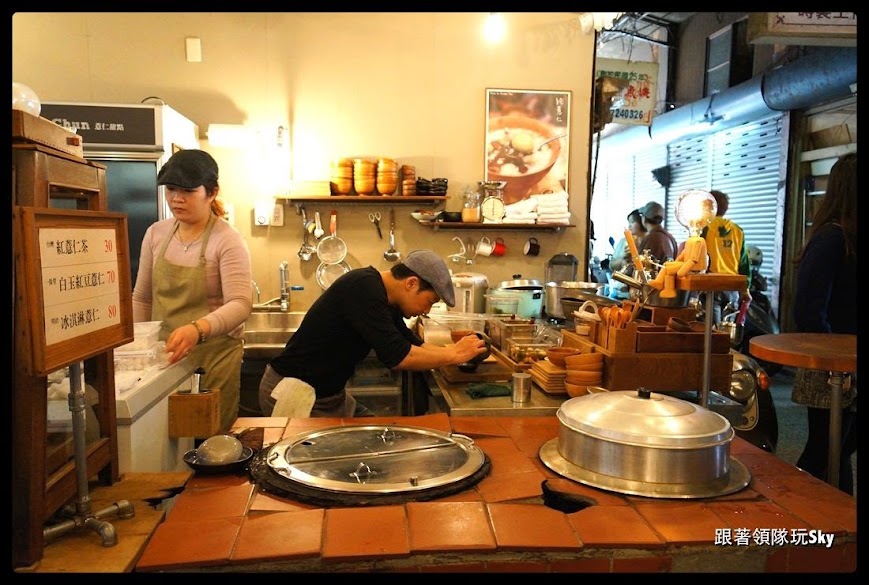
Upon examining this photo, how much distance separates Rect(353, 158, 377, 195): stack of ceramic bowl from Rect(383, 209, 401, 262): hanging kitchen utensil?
0.31 m

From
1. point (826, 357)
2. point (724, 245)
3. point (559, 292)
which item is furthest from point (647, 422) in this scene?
point (724, 245)

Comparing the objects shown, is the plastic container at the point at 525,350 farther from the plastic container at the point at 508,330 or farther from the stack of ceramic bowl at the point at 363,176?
the stack of ceramic bowl at the point at 363,176

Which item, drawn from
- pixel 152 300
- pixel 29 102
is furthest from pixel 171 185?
pixel 29 102

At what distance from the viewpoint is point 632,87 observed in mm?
5125

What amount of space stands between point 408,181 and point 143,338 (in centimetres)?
261

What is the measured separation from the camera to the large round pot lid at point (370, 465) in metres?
1.36

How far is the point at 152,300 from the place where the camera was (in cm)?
281

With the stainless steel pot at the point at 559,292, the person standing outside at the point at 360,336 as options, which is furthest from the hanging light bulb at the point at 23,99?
the stainless steel pot at the point at 559,292

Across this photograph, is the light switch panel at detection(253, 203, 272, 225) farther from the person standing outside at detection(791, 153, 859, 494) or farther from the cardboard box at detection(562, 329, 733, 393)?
the person standing outside at detection(791, 153, 859, 494)

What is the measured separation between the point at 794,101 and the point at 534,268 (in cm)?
342

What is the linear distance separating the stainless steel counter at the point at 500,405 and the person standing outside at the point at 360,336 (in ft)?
0.74

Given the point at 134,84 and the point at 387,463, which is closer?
the point at 387,463

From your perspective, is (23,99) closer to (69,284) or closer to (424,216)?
(69,284)
